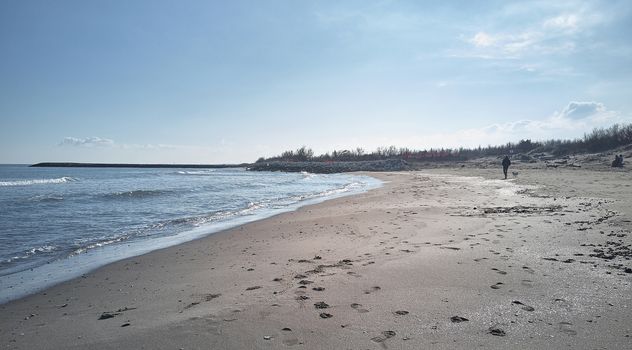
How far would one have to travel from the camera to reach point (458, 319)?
3691 millimetres

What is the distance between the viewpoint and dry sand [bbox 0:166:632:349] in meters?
3.44

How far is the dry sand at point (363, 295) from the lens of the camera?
3.44 m

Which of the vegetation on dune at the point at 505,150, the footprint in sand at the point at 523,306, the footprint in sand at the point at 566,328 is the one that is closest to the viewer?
the footprint in sand at the point at 566,328

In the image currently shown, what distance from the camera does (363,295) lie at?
453cm

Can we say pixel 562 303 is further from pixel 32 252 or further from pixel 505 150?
pixel 505 150

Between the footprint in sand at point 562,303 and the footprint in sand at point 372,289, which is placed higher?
the footprint in sand at point 562,303

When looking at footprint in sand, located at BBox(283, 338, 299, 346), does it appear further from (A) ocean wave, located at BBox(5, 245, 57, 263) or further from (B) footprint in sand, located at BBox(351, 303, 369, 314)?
(A) ocean wave, located at BBox(5, 245, 57, 263)

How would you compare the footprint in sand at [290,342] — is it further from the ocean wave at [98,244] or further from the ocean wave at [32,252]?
the ocean wave at [32,252]

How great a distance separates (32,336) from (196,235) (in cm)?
643

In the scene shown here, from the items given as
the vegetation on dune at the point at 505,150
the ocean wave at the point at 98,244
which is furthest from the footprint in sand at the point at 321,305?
the vegetation on dune at the point at 505,150

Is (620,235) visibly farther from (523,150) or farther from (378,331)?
(523,150)

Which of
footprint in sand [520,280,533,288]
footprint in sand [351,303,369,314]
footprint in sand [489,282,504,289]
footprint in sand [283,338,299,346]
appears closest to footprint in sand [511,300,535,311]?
footprint in sand [489,282,504,289]

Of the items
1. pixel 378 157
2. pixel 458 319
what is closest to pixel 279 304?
pixel 458 319

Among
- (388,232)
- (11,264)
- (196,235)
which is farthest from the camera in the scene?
(196,235)
